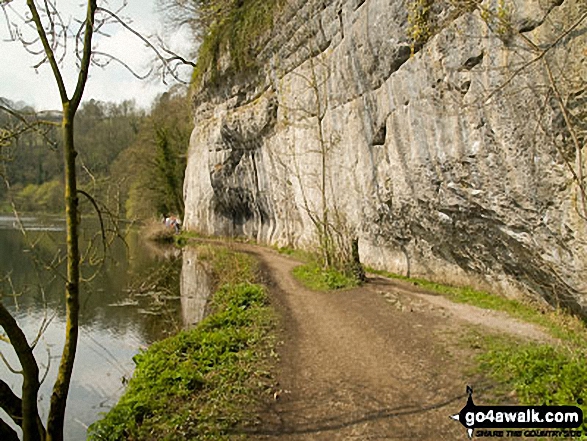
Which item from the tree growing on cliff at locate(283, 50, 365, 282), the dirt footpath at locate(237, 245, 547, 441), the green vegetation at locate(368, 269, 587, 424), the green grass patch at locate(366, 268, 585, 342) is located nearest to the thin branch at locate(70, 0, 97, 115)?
the dirt footpath at locate(237, 245, 547, 441)

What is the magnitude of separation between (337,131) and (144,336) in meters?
6.87

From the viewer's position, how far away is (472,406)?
3.78 m

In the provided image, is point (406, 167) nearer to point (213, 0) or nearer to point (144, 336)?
point (144, 336)

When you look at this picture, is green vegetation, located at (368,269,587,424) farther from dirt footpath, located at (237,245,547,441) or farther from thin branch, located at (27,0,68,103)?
thin branch, located at (27,0,68,103)

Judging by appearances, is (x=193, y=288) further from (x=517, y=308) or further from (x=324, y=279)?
(x=517, y=308)

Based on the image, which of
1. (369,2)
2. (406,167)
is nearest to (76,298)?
(406,167)

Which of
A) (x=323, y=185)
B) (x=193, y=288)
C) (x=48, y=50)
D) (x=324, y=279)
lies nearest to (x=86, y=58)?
(x=48, y=50)

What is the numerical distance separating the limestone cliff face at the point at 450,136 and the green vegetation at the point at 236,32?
1465mm

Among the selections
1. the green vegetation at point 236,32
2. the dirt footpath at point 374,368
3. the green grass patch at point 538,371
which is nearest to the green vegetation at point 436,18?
the dirt footpath at point 374,368

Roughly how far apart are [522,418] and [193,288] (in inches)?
424

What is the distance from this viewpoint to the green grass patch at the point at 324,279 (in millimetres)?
9206

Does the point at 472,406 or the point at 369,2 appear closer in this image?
the point at 472,406

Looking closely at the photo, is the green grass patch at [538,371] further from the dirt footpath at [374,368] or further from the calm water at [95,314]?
the calm water at [95,314]

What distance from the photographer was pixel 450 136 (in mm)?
7676
